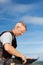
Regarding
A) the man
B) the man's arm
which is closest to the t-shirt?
the man

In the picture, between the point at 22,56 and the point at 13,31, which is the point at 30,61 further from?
the point at 13,31

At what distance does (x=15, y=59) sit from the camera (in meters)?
6.92

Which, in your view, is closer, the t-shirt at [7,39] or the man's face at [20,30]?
the t-shirt at [7,39]

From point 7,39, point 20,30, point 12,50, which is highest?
point 20,30

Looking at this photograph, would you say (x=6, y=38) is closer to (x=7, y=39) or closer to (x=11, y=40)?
(x=7, y=39)

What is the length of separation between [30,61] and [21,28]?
886mm

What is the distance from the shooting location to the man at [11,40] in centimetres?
673

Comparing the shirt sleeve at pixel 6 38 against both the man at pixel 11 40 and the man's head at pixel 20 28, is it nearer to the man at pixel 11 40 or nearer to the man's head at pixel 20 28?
the man at pixel 11 40

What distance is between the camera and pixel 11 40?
688 centimetres

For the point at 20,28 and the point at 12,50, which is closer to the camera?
the point at 12,50

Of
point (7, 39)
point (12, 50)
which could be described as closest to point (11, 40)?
point (7, 39)

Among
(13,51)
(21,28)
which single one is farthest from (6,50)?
(21,28)

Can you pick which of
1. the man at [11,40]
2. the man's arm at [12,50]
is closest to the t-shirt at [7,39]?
the man at [11,40]

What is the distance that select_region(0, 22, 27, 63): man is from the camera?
6734 mm
